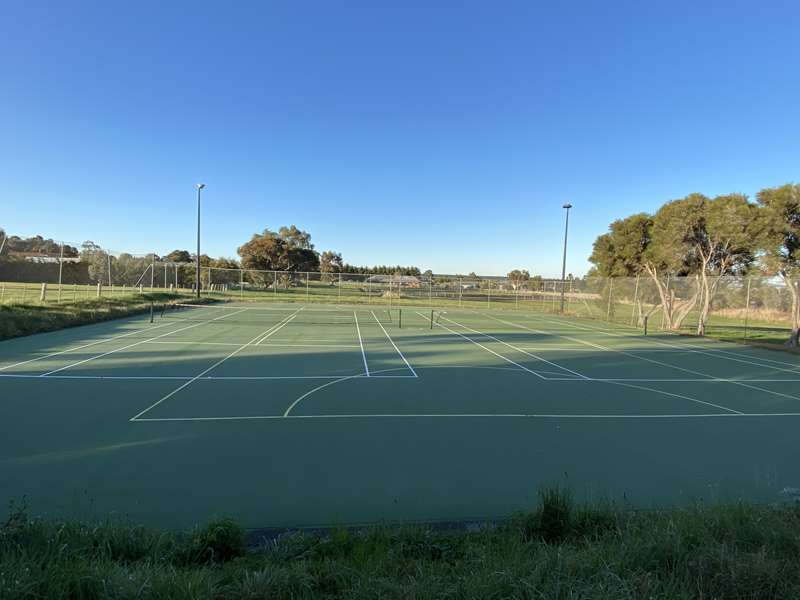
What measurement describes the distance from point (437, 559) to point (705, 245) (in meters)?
25.8

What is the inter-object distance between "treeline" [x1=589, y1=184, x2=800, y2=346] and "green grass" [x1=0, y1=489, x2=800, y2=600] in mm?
18450

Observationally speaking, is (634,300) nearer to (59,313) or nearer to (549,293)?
(549,293)

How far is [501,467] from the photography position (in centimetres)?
531

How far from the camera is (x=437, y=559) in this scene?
120 inches

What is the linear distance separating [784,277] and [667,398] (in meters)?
13.2

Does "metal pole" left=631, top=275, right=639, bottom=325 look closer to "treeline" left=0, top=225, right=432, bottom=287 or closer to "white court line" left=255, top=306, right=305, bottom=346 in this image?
"white court line" left=255, top=306, right=305, bottom=346

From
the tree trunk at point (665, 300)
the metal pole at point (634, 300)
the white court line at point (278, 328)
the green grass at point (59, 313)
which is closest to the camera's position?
the green grass at point (59, 313)

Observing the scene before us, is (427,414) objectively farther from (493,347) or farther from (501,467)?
(493,347)

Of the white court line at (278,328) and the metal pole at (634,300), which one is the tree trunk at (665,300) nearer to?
the metal pole at (634,300)

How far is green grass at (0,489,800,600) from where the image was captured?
7.73ft

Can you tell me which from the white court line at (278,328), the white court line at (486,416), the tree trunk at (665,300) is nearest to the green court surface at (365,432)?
the white court line at (486,416)

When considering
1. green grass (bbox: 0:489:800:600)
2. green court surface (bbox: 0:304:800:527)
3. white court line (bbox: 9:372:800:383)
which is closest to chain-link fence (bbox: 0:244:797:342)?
green court surface (bbox: 0:304:800:527)

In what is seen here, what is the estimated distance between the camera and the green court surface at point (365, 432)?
4469 mm

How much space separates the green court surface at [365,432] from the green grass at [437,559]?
2.70 ft
